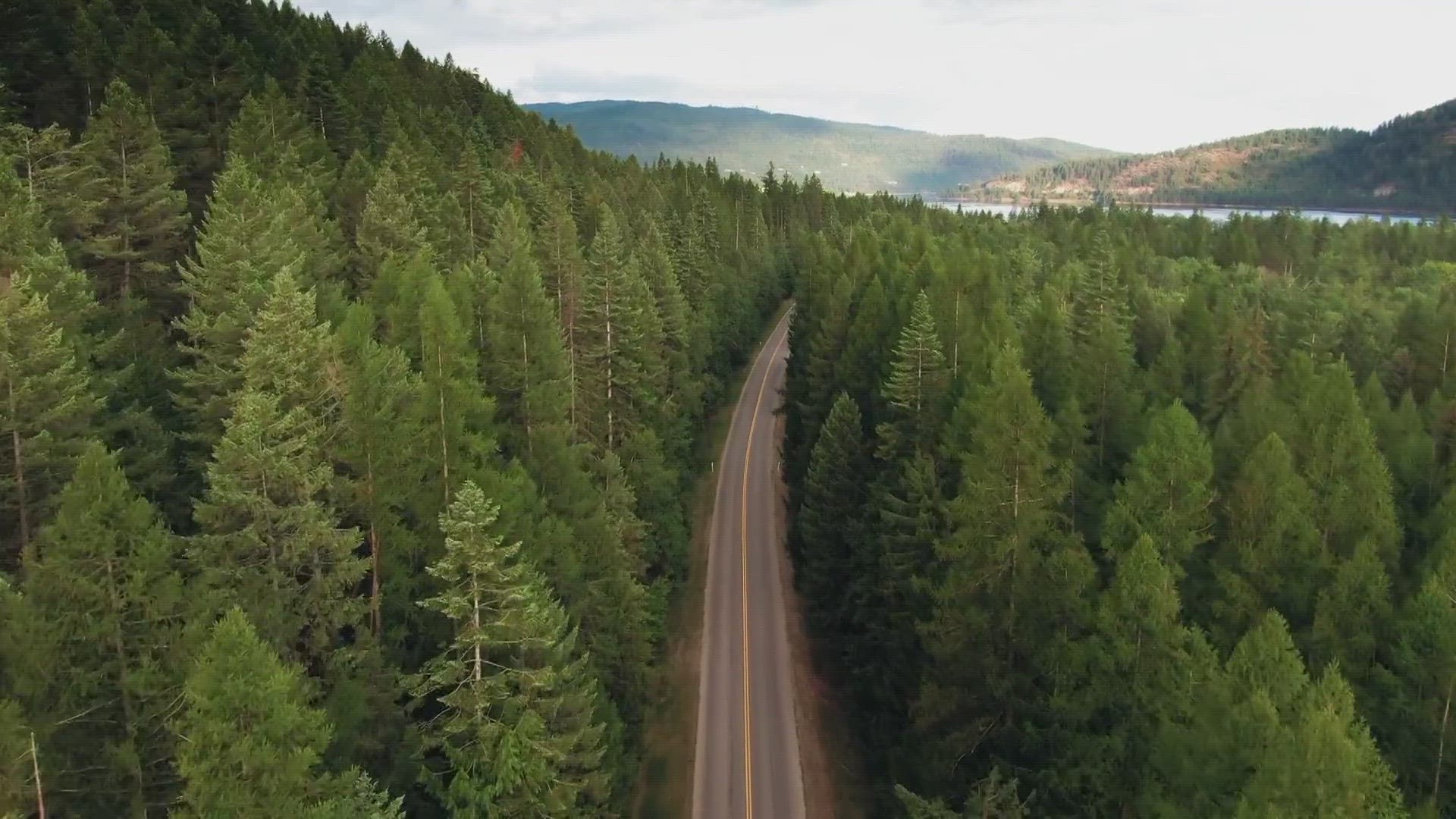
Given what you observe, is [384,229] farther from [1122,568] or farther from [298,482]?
[1122,568]

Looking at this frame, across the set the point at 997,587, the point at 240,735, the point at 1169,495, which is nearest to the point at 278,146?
the point at 240,735

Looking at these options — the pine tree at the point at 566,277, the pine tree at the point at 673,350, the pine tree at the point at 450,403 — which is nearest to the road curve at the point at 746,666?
the pine tree at the point at 673,350

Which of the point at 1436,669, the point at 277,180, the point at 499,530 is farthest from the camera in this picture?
the point at 277,180

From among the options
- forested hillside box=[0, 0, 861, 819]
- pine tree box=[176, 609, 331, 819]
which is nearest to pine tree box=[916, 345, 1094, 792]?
forested hillside box=[0, 0, 861, 819]

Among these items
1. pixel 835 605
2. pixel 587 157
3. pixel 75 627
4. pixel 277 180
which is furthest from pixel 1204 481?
pixel 587 157

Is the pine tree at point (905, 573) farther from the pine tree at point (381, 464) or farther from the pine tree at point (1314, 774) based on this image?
the pine tree at point (381, 464)

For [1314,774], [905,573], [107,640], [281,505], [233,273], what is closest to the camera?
[1314,774]

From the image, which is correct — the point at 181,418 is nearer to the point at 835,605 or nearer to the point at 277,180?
the point at 277,180
